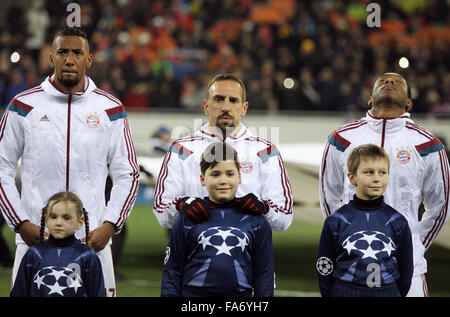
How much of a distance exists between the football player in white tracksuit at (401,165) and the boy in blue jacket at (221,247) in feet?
3.36

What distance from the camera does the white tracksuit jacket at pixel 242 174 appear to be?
15.6 ft

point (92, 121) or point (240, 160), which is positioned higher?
point (92, 121)

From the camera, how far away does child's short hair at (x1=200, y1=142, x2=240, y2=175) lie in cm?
442

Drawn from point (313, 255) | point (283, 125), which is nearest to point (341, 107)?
point (283, 125)

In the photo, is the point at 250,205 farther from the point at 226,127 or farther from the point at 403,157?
the point at 403,157

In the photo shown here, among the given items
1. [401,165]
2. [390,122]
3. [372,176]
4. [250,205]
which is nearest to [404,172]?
[401,165]

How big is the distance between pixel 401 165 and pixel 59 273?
2.07 meters

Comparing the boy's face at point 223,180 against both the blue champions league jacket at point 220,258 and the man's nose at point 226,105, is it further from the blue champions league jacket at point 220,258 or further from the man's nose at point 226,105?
the man's nose at point 226,105

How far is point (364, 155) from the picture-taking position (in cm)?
468

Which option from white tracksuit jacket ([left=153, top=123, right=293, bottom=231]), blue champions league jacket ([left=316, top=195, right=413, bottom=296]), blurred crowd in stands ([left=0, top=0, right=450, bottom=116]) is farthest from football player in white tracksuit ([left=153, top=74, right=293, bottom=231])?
blurred crowd in stands ([left=0, top=0, right=450, bottom=116])

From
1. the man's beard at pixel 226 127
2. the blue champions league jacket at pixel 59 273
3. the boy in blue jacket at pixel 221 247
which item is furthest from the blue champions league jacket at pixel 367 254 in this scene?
the blue champions league jacket at pixel 59 273

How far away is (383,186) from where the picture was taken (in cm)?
465

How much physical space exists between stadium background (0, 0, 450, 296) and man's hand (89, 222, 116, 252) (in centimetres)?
627

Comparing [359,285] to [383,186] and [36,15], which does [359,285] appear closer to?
[383,186]
